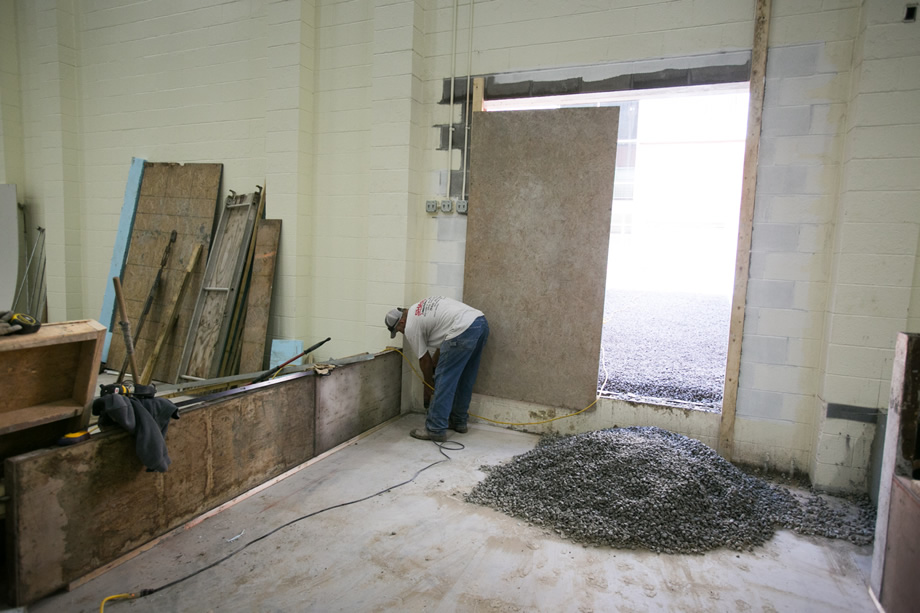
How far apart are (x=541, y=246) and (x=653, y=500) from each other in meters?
2.06

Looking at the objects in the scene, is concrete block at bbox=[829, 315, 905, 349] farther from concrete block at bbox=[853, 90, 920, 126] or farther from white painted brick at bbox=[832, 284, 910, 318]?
concrete block at bbox=[853, 90, 920, 126]

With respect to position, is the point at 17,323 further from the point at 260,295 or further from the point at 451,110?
the point at 451,110

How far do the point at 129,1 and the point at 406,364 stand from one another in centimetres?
509

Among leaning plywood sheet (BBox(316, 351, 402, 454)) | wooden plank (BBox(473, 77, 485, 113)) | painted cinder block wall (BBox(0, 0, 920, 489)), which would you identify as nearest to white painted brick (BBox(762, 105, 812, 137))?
painted cinder block wall (BBox(0, 0, 920, 489))

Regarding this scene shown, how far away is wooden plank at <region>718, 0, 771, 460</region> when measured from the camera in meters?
3.31

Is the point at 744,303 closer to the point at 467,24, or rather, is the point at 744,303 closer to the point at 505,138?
the point at 505,138

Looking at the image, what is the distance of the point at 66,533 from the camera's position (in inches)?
79.7

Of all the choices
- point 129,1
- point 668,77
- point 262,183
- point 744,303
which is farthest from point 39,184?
point 744,303

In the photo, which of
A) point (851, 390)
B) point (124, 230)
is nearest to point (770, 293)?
point (851, 390)

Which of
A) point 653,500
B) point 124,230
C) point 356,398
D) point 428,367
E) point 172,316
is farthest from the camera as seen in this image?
point 124,230

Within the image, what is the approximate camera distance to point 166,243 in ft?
17.3

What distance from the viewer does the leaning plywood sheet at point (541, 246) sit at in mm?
3844

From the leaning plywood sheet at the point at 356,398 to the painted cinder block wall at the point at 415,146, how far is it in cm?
Result: 28

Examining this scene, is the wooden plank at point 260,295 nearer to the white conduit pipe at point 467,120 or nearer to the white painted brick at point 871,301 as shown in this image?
the white conduit pipe at point 467,120
